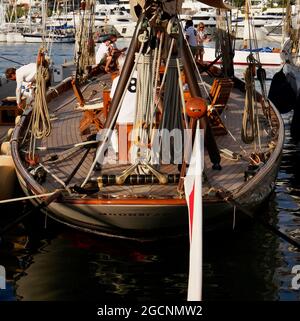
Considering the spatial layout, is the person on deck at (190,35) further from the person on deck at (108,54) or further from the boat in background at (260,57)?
the boat in background at (260,57)

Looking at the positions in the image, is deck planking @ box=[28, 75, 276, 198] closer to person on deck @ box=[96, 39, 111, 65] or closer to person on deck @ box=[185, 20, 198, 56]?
person on deck @ box=[96, 39, 111, 65]

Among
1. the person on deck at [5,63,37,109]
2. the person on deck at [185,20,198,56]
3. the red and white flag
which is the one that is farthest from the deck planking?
the person on deck at [185,20,198,56]

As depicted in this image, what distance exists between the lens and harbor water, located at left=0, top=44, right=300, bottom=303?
9.34 metres

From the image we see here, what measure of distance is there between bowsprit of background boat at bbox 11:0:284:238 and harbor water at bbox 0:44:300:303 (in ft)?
1.37

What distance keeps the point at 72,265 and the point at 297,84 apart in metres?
14.0

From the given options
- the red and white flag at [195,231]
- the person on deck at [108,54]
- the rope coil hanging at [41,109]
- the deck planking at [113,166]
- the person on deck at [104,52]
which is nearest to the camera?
the red and white flag at [195,231]

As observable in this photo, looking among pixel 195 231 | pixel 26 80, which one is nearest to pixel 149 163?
pixel 195 231

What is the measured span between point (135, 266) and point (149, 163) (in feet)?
5.05

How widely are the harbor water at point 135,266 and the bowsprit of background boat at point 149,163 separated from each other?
0.42m

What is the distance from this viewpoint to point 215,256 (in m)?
10.5

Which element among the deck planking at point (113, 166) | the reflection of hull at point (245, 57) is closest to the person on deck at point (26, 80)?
the deck planking at point (113, 166)

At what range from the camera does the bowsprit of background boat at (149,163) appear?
9.61 meters
